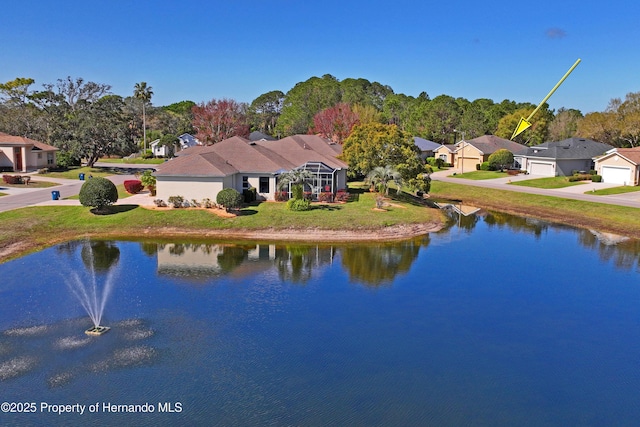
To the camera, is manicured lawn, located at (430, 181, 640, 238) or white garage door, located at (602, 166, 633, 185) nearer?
manicured lawn, located at (430, 181, 640, 238)

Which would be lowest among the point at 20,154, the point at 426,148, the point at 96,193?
the point at 96,193

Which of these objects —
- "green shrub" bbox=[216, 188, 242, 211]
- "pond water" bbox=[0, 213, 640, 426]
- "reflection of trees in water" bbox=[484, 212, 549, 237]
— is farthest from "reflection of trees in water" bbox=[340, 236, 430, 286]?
"reflection of trees in water" bbox=[484, 212, 549, 237]

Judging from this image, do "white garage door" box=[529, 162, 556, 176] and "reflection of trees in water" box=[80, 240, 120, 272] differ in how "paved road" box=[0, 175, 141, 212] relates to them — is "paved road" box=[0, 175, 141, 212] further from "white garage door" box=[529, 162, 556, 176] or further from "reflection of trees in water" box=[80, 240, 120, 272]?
"white garage door" box=[529, 162, 556, 176]

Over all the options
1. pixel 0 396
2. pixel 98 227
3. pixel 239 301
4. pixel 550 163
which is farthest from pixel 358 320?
pixel 550 163

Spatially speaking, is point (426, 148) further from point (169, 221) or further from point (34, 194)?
point (34, 194)

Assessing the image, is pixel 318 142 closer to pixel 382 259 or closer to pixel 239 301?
pixel 382 259

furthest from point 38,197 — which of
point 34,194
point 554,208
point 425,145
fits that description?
point 425,145
